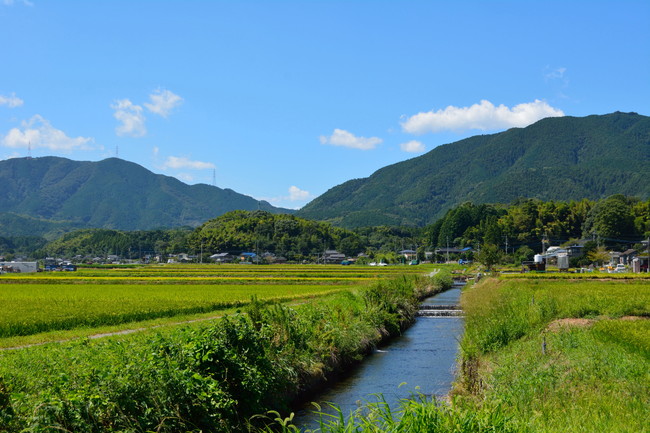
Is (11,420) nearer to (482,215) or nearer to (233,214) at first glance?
(482,215)

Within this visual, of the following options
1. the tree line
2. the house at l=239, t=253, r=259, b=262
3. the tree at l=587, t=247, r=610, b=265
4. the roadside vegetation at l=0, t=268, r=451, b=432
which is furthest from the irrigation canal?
the house at l=239, t=253, r=259, b=262

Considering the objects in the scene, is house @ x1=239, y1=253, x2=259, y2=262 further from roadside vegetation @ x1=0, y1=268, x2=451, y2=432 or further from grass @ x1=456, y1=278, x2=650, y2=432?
roadside vegetation @ x1=0, y1=268, x2=451, y2=432

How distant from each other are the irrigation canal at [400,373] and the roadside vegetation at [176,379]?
0.75 metres

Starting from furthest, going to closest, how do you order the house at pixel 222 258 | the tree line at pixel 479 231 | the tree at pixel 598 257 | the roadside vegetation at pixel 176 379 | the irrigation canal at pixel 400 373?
the house at pixel 222 258 < the tree line at pixel 479 231 < the tree at pixel 598 257 < the irrigation canal at pixel 400 373 < the roadside vegetation at pixel 176 379

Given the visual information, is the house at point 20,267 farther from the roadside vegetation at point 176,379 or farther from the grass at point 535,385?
the grass at point 535,385

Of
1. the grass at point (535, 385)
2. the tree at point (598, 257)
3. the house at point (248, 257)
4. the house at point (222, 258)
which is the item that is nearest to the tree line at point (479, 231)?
the house at point (222, 258)

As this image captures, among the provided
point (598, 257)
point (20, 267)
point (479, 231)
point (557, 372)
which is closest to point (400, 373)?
point (557, 372)

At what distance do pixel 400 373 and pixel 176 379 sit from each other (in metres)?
9.82

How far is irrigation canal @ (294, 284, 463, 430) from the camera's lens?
564 inches

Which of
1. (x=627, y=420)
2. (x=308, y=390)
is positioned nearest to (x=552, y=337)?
(x=308, y=390)

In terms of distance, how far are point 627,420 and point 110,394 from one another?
7.87 metres

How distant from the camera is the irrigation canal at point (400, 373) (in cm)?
1433

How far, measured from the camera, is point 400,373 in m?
17.8

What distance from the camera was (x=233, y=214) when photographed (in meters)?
198
